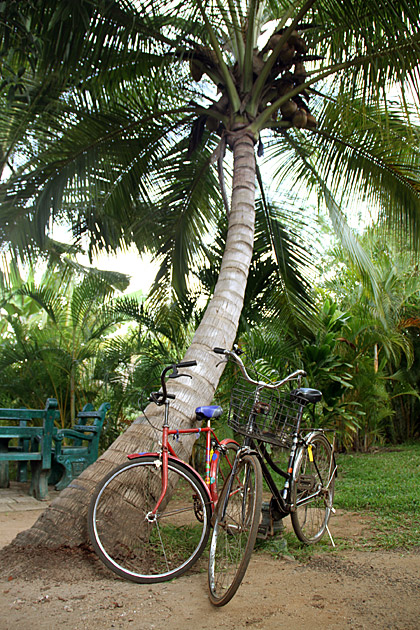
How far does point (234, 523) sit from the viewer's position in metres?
2.85

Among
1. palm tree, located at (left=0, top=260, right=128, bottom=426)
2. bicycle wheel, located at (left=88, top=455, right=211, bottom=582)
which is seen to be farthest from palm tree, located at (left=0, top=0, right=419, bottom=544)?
palm tree, located at (left=0, top=260, right=128, bottom=426)

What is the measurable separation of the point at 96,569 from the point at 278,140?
6132 millimetres

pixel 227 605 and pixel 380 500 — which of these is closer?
pixel 227 605

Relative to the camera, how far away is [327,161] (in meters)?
6.62

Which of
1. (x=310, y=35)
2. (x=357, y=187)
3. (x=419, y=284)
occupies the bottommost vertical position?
(x=419, y=284)

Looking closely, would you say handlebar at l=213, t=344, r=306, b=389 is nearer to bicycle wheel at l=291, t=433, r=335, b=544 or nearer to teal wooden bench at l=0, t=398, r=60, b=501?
bicycle wheel at l=291, t=433, r=335, b=544

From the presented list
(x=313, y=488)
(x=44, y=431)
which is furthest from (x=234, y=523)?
(x=44, y=431)

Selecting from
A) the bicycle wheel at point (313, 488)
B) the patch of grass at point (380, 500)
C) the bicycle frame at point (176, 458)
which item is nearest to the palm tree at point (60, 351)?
the patch of grass at point (380, 500)

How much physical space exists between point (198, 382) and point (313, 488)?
1.12 metres

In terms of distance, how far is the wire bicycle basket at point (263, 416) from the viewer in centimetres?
318

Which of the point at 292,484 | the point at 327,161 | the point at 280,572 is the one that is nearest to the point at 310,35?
the point at 327,161

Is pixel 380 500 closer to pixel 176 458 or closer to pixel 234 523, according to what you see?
pixel 234 523

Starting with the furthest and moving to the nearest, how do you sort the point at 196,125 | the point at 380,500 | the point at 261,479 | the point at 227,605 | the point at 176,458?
the point at 196,125, the point at 380,500, the point at 176,458, the point at 261,479, the point at 227,605

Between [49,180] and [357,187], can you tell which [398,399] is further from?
[49,180]
